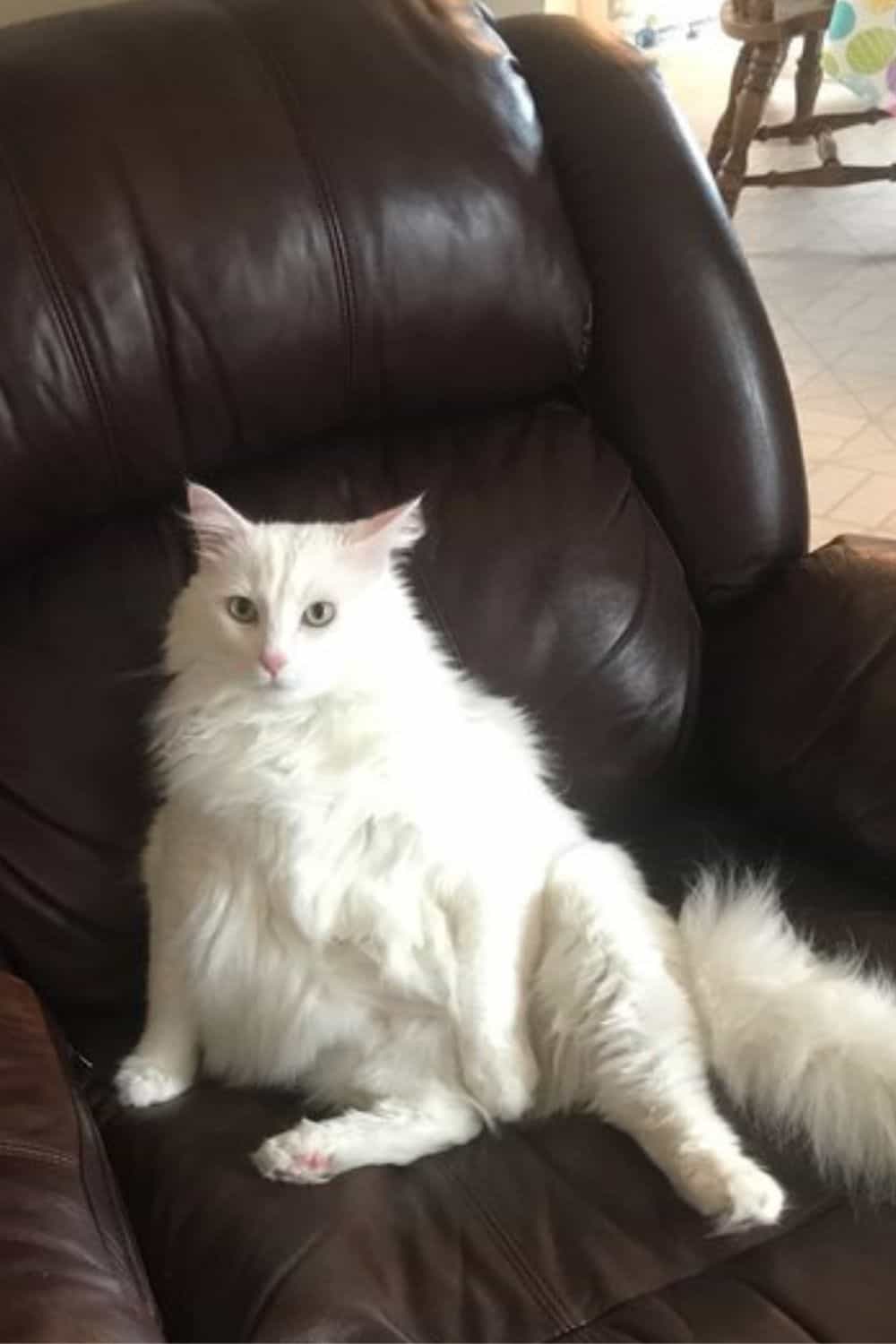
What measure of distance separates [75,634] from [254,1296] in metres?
0.65

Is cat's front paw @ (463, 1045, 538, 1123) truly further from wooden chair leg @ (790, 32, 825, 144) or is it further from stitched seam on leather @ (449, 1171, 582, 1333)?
wooden chair leg @ (790, 32, 825, 144)

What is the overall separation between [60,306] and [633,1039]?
33.1 inches

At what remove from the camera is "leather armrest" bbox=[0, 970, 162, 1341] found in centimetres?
106

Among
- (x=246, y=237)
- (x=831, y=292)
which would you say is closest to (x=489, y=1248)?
(x=246, y=237)

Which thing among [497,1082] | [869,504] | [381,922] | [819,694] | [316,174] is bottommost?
[869,504]

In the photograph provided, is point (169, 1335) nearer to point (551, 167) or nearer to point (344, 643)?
point (344, 643)

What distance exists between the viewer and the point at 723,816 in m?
1.75

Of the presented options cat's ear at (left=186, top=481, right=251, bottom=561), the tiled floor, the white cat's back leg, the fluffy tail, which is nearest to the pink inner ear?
cat's ear at (left=186, top=481, right=251, bottom=561)

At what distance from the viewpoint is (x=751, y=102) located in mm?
3953

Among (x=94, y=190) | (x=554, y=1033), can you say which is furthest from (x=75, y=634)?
(x=554, y=1033)

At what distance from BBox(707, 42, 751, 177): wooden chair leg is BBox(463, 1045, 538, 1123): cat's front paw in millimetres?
3144

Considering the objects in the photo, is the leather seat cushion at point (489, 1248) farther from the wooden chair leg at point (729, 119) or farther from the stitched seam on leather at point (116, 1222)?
the wooden chair leg at point (729, 119)

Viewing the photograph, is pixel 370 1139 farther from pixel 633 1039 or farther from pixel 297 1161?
pixel 633 1039

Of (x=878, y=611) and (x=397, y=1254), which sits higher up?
(x=878, y=611)
